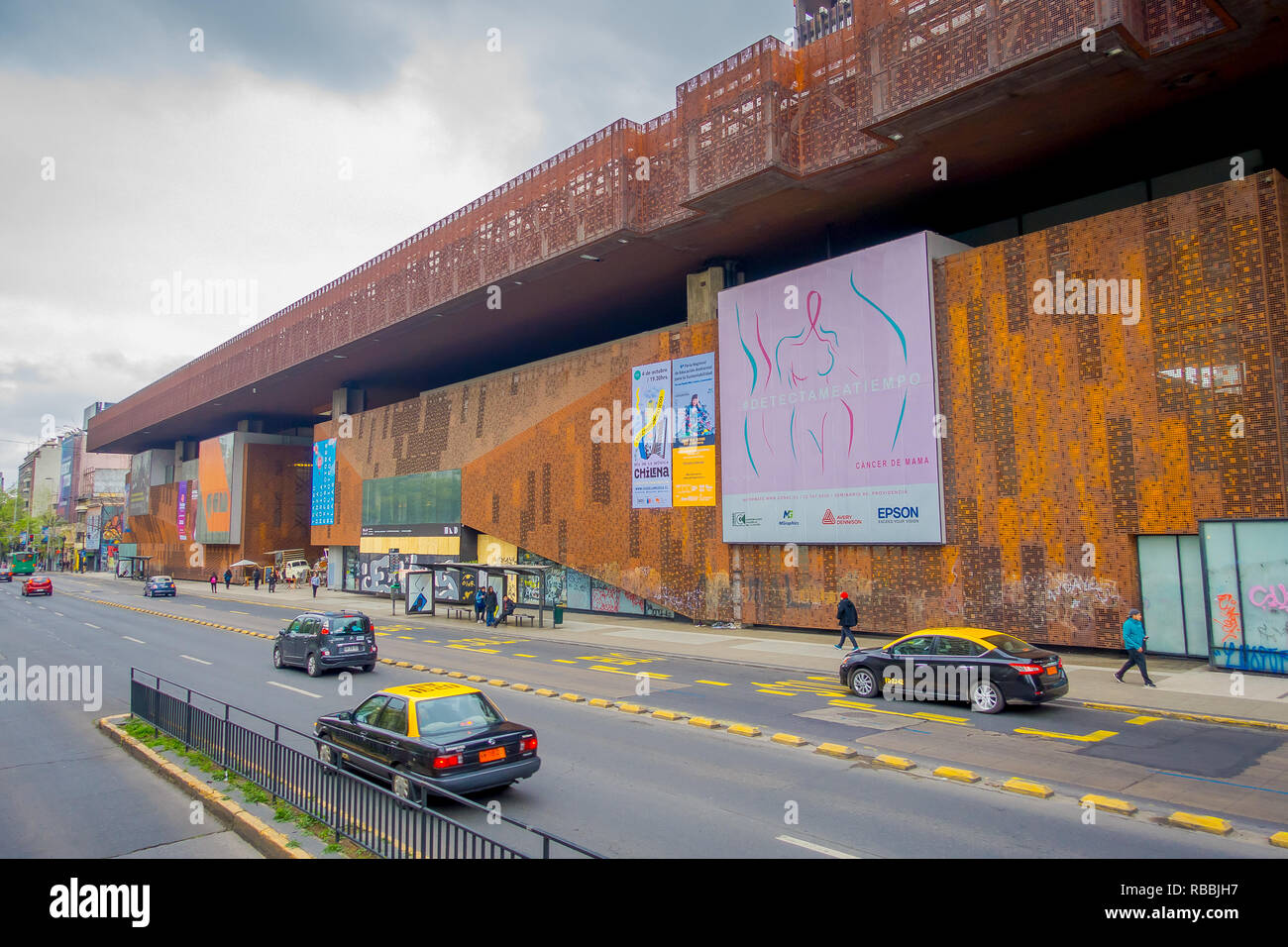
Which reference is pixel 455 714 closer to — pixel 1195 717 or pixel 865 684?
pixel 865 684

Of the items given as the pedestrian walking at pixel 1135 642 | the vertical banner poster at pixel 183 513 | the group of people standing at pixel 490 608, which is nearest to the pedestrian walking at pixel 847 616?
the pedestrian walking at pixel 1135 642

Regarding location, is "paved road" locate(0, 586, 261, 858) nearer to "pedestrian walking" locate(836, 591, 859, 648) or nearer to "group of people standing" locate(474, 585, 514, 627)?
"group of people standing" locate(474, 585, 514, 627)

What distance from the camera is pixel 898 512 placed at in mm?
24641

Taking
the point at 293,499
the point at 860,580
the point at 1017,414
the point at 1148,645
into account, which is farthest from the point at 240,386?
the point at 1148,645

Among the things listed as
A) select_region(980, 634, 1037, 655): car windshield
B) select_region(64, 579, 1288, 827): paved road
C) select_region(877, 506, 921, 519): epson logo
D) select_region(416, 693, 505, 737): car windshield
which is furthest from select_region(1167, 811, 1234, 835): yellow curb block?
select_region(877, 506, 921, 519): epson logo

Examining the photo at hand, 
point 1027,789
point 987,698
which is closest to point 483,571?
point 987,698

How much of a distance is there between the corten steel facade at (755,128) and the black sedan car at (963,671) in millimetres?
14039

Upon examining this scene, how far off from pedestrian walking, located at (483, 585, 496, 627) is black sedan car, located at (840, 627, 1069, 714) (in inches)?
791

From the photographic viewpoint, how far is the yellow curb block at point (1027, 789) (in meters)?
9.50

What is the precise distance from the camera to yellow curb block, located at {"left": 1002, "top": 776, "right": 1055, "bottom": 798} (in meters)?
9.50

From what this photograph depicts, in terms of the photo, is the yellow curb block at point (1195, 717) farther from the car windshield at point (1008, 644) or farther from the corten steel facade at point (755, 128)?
the corten steel facade at point (755, 128)

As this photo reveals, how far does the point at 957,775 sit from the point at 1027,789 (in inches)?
36.0
